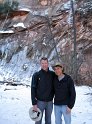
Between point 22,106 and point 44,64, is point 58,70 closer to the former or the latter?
point 44,64

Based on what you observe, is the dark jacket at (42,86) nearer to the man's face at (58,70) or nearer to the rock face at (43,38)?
the man's face at (58,70)

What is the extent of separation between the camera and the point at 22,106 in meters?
10.8

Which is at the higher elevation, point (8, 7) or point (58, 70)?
point (8, 7)

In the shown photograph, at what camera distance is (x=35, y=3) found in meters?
28.8

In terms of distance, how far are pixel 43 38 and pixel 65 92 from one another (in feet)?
59.0

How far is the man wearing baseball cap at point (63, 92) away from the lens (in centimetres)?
660

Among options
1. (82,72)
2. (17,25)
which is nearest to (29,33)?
(17,25)

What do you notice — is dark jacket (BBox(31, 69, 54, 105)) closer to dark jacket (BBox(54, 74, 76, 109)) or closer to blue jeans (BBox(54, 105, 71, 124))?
dark jacket (BBox(54, 74, 76, 109))

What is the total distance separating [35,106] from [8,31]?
67.6 ft

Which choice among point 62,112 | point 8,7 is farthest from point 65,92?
point 8,7

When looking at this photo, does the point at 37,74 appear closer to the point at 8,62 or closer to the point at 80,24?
the point at 80,24

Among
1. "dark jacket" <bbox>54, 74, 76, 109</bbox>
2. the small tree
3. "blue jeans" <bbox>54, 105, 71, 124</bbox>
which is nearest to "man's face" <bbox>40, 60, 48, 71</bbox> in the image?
"dark jacket" <bbox>54, 74, 76, 109</bbox>

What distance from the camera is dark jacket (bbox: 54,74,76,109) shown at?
6.60 metres

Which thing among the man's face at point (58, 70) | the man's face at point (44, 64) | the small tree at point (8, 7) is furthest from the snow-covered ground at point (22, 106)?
the small tree at point (8, 7)
